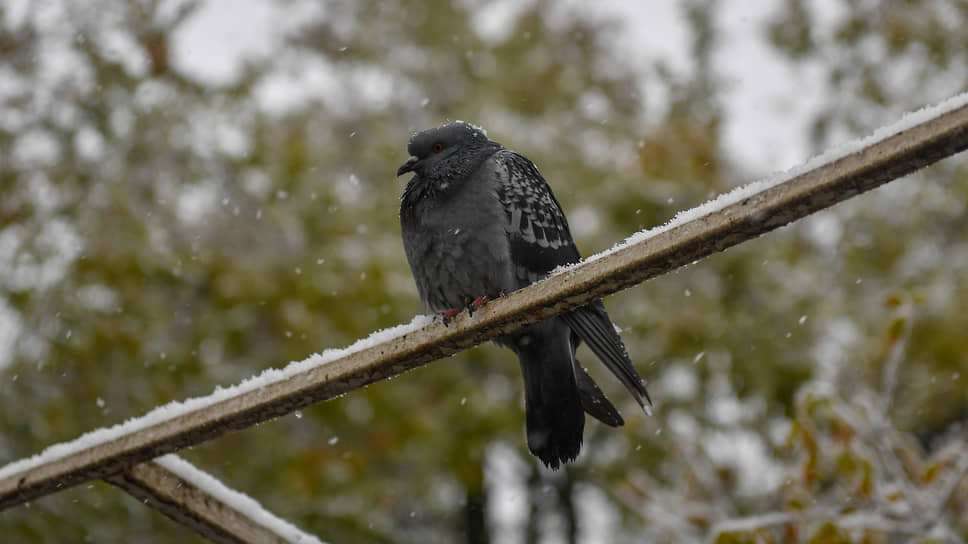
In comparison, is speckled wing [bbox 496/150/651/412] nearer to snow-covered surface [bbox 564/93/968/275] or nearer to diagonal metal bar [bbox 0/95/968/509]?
diagonal metal bar [bbox 0/95/968/509]

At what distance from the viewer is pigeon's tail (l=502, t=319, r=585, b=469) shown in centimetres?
254

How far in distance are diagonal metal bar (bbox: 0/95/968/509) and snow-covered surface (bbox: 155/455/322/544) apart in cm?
15

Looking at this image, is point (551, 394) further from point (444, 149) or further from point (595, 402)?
point (444, 149)

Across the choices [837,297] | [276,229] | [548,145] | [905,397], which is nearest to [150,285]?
[276,229]

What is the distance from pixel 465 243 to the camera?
2.79 m

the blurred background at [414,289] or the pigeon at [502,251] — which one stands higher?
the blurred background at [414,289]

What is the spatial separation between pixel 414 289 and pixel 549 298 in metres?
4.11

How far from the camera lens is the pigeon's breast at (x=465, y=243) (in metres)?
2.79

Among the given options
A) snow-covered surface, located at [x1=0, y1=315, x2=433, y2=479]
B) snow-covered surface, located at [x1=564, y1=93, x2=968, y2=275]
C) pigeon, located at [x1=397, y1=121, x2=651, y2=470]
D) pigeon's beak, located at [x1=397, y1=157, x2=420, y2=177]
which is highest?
pigeon's beak, located at [x1=397, y1=157, x2=420, y2=177]

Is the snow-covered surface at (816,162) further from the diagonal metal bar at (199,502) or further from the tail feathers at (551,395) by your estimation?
the diagonal metal bar at (199,502)

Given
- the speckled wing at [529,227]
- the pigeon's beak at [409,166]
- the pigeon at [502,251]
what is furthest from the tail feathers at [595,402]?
the pigeon's beak at [409,166]

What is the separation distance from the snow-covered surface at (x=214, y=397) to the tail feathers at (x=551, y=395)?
1.87 ft

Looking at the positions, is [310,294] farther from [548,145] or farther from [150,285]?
[548,145]

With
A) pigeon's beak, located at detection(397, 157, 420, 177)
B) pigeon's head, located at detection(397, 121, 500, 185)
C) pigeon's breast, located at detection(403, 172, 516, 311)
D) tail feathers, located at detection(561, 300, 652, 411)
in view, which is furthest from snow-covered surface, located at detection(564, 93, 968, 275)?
pigeon's beak, located at detection(397, 157, 420, 177)
